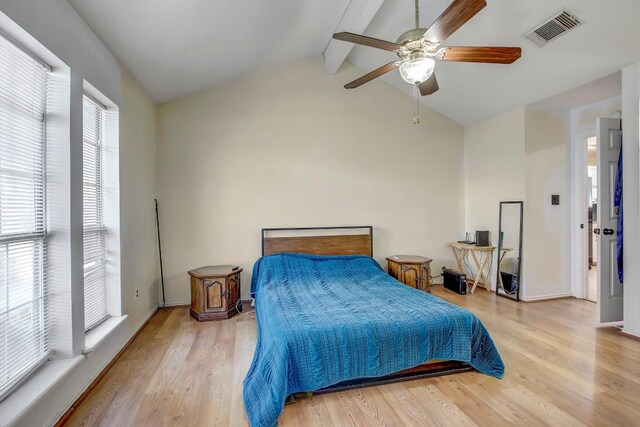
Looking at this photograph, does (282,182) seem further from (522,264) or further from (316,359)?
(522,264)

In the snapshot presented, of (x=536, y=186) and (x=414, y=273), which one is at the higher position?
(x=536, y=186)

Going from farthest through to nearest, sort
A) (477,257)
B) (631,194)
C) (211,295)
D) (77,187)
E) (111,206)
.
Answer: (477,257)
(211,295)
(631,194)
(111,206)
(77,187)

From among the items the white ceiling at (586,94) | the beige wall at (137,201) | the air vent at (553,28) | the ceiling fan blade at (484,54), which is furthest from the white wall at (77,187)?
the white ceiling at (586,94)

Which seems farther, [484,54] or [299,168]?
[299,168]

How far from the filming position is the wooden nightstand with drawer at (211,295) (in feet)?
10.7

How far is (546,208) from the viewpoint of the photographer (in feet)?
12.9

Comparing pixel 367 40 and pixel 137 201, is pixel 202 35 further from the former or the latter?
pixel 137 201

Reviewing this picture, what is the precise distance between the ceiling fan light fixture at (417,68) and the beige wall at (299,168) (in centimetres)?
212

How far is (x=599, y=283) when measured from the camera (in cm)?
299

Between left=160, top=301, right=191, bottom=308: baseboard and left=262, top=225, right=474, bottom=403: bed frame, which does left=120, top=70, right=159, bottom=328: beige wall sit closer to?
left=160, top=301, right=191, bottom=308: baseboard

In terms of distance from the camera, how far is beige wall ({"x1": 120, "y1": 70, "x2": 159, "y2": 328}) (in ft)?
8.91

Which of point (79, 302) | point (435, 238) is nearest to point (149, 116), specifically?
point (79, 302)

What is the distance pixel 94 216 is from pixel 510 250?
462 centimetres

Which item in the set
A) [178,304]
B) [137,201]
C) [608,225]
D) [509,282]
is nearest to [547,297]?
[509,282]
